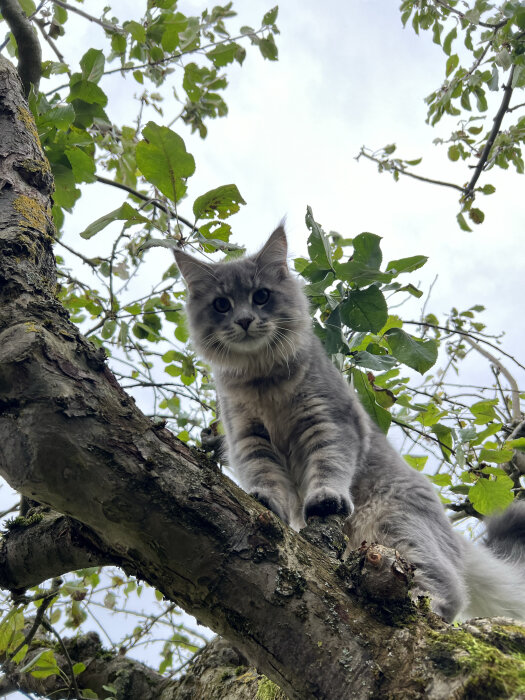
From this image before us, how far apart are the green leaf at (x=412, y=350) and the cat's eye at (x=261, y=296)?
1283 millimetres

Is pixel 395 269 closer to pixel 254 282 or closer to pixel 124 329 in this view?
pixel 254 282

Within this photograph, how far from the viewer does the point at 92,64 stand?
9.70 ft

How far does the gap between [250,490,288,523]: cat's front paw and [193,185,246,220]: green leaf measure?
144cm

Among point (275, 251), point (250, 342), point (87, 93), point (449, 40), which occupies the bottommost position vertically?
point (250, 342)

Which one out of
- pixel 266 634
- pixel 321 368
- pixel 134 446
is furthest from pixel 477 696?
pixel 321 368

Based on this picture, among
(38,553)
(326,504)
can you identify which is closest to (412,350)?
(326,504)

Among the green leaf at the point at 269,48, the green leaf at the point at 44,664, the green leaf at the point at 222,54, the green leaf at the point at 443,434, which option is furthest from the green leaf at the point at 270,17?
the green leaf at the point at 44,664

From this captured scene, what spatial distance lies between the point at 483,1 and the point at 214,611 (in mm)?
3749

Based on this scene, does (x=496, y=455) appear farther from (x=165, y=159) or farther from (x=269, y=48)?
(x=269, y=48)

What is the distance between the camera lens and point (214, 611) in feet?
4.99

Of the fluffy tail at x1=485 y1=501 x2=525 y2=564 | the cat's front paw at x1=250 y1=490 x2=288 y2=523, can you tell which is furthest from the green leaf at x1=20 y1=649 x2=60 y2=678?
the fluffy tail at x1=485 y1=501 x2=525 y2=564

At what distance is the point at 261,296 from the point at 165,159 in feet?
4.97

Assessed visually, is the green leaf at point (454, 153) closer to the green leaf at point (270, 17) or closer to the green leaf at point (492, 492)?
the green leaf at point (270, 17)

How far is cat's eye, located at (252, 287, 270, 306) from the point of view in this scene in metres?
3.77
